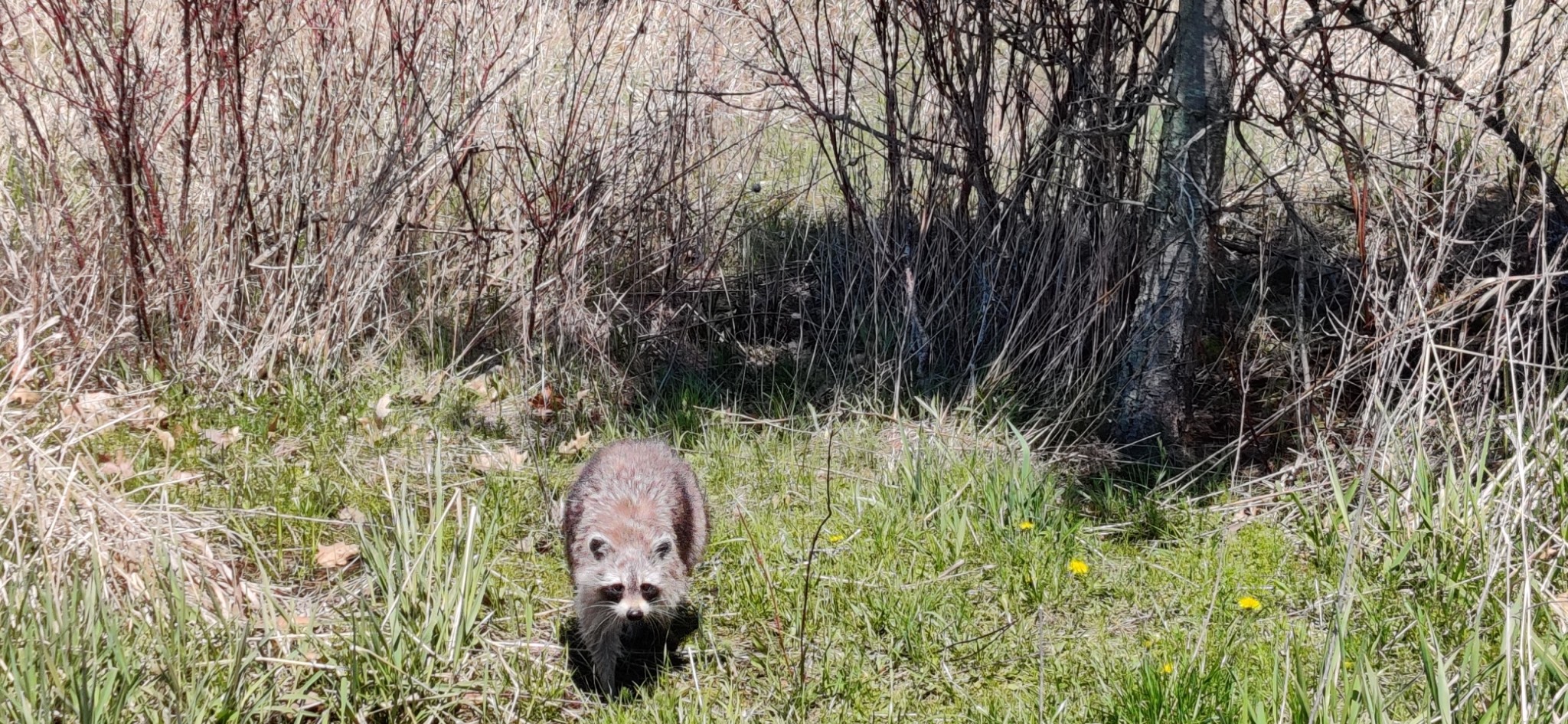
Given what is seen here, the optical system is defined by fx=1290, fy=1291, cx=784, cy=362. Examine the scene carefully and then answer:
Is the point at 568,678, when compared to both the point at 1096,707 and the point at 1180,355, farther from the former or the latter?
the point at 1180,355

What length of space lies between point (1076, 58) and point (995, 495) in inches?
82.5

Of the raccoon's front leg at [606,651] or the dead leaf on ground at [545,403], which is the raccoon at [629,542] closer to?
the raccoon's front leg at [606,651]

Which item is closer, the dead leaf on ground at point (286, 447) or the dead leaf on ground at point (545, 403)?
the dead leaf on ground at point (286, 447)

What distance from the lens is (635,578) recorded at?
3.97 metres

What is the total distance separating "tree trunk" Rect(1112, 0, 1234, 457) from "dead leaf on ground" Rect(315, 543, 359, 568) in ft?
9.77

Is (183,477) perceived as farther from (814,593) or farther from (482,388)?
(814,593)

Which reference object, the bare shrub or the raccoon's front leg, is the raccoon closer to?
the raccoon's front leg

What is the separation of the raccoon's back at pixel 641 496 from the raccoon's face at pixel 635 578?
11cm

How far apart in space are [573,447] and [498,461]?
0.36 meters

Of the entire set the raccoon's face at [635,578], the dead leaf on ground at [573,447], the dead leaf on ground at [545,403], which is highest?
the dead leaf on ground at [545,403]

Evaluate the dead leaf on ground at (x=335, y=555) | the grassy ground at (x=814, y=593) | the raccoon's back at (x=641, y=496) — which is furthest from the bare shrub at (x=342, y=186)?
the dead leaf on ground at (x=335, y=555)

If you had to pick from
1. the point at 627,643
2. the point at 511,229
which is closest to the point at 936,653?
the point at 627,643

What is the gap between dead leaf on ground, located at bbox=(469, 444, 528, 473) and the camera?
16.5 ft

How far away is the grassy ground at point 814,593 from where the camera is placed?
10.4 feet
